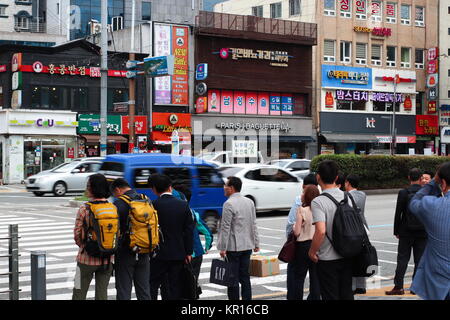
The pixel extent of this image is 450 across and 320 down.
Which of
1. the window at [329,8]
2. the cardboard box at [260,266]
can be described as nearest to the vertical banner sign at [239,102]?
the window at [329,8]

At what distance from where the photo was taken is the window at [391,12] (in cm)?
5675

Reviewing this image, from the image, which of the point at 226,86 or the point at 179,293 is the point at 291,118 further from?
the point at 179,293

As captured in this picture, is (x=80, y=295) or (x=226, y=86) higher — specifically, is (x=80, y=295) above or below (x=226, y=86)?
below

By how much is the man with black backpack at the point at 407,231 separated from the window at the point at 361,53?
46.7 metres

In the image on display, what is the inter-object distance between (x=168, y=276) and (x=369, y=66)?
49.6m

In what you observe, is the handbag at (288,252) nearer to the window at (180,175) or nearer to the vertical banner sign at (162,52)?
the window at (180,175)

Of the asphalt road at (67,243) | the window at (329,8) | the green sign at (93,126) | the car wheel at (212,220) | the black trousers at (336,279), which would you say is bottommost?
the asphalt road at (67,243)

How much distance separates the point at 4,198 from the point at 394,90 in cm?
3380

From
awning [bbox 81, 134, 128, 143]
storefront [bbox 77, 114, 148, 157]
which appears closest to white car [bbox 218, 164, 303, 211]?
storefront [bbox 77, 114, 148, 157]

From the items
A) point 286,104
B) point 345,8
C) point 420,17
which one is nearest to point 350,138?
point 286,104

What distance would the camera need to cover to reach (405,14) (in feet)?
191

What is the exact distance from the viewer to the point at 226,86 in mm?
48094

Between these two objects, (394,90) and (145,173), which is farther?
(394,90)
